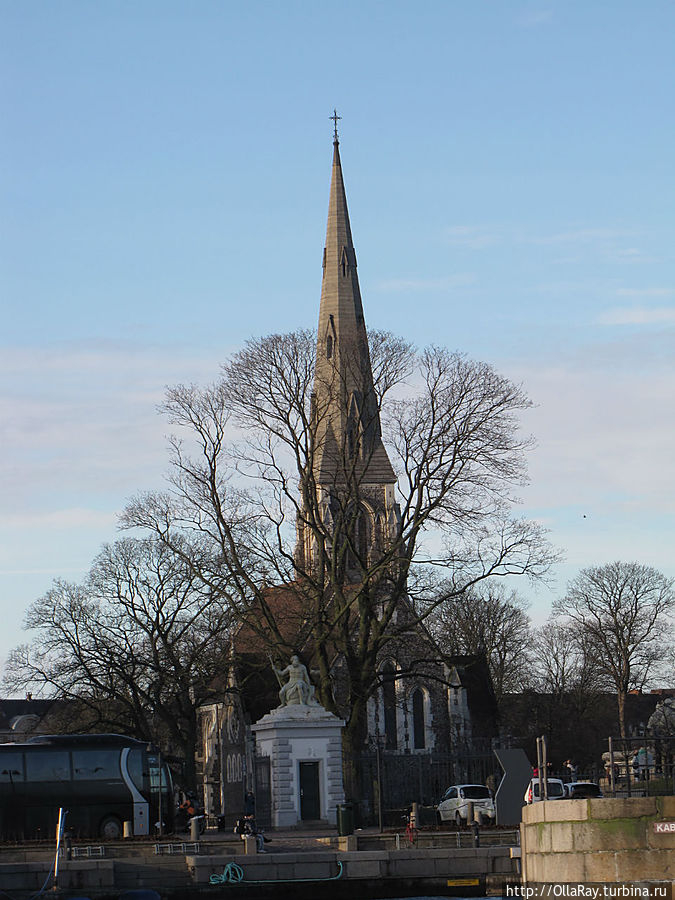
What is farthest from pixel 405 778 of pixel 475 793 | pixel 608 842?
pixel 608 842

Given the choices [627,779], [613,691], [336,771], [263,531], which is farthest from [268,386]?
[613,691]

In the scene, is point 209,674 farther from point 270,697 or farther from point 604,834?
point 604,834

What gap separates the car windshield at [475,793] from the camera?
42.9 metres

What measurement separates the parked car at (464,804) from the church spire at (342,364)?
1210 centimetres

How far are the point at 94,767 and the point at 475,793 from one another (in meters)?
11.7

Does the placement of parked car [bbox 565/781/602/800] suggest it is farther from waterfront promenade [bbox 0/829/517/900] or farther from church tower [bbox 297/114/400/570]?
church tower [bbox 297/114/400/570]

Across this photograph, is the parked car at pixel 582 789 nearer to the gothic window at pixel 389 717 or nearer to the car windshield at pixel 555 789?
the car windshield at pixel 555 789

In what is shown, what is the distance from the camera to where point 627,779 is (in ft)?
68.6

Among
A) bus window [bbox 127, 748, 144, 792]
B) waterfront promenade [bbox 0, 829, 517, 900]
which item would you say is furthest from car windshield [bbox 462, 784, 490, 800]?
waterfront promenade [bbox 0, 829, 517, 900]

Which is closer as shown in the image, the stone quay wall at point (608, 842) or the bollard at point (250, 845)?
the stone quay wall at point (608, 842)

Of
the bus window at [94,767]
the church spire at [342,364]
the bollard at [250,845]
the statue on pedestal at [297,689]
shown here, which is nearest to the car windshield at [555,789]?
the statue on pedestal at [297,689]

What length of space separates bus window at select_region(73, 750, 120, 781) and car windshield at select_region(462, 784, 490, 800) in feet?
35.3

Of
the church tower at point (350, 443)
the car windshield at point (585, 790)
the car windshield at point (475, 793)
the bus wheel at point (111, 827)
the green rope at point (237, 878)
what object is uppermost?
the church tower at point (350, 443)

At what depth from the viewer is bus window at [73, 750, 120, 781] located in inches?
1578
